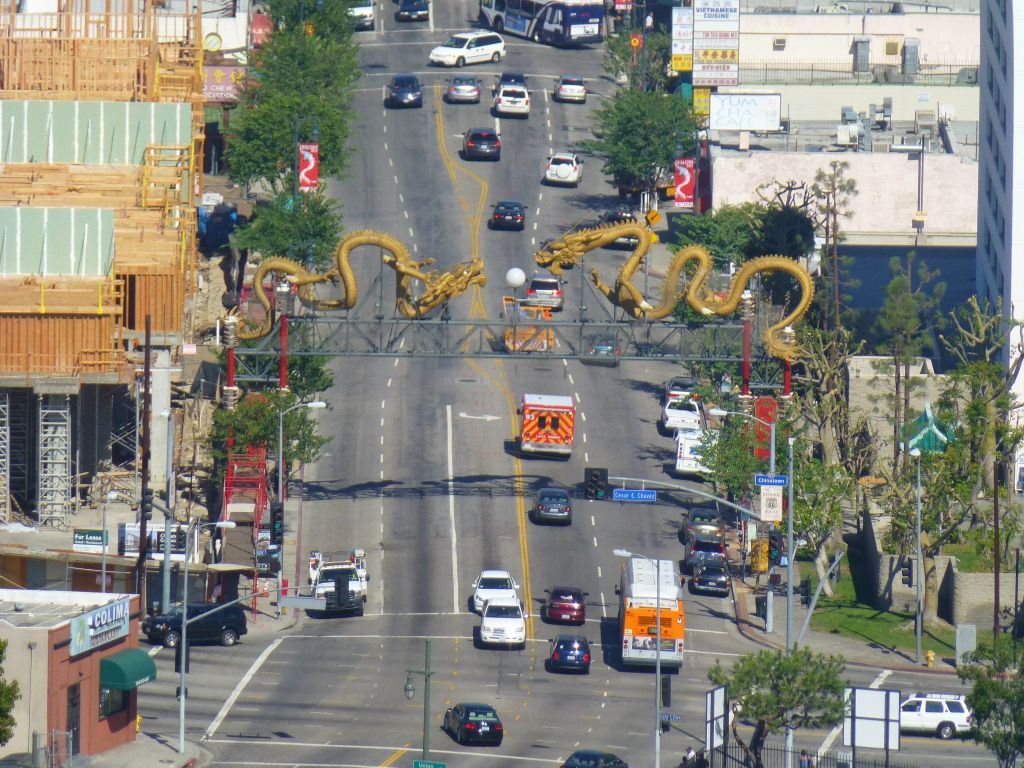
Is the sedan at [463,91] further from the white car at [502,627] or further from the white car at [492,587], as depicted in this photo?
the white car at [502,627]

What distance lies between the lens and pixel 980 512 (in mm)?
100812

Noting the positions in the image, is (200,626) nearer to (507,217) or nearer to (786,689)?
(786,689)

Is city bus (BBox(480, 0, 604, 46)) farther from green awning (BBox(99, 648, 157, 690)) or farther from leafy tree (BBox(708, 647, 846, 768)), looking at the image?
leafy tree (BBox(708, 647, 846, 768))

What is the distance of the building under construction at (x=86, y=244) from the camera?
339 ft

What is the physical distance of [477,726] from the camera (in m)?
78.4

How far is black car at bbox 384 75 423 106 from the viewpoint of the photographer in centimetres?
15500

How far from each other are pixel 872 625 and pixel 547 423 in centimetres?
2069

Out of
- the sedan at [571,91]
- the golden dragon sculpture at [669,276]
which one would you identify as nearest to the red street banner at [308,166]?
the sedan at [571,91]

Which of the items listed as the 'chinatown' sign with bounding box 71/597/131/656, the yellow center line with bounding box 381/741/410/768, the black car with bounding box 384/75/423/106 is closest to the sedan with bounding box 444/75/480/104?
the black car with bounding box 384/75/423/106

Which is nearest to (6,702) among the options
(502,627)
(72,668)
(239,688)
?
(72,668)

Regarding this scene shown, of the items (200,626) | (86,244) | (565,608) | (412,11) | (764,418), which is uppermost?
(412,11)

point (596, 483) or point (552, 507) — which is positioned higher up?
point (596, 483)

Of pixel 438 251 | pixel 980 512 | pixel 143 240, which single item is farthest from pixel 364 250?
pixel 980 512

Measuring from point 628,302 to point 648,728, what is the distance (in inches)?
971
